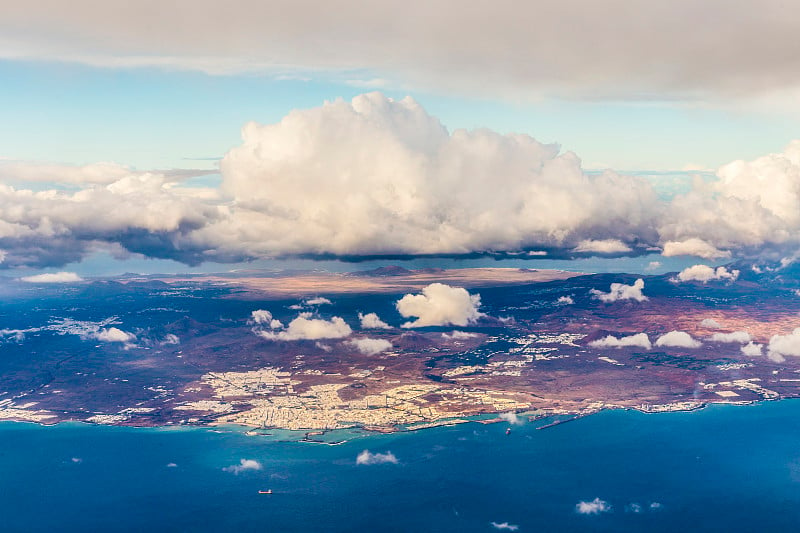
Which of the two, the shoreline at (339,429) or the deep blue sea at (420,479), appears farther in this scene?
the shoreline at (339,429)

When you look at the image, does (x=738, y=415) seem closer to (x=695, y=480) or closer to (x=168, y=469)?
(x=695, y=480)

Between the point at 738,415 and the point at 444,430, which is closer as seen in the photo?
the point at 444,430

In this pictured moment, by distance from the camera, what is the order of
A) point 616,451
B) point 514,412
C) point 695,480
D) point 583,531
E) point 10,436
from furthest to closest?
point 514,412 → point 10,436 → point 616,451 → point 695,480 → point 583,531

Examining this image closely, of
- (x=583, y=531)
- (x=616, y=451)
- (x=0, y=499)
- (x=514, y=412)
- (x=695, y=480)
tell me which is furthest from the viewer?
(x=514, y=412)

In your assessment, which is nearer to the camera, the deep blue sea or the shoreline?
the deep blue sea

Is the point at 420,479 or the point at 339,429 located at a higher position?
the point at 339,429

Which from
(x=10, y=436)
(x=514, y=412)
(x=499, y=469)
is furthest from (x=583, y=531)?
(x=10, y=436)

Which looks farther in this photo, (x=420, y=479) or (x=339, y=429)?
(x=339, y=429)
